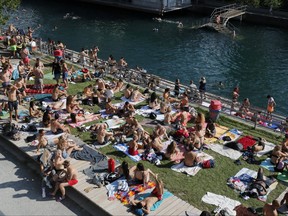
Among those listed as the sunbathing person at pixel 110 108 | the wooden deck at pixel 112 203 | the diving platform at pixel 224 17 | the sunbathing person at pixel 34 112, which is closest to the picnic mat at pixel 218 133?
the wooden deck at pixel 112 203

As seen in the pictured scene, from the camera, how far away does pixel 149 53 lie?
1863 inches

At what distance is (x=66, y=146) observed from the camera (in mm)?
17016

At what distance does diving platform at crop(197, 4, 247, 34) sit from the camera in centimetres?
5558

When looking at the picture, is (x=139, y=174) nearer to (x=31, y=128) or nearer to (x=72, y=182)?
(x=72, y=182)

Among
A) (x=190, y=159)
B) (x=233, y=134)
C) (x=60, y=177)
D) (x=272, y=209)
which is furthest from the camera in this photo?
(x=233, y=134)

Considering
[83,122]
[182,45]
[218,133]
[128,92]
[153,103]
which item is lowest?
[182,45]

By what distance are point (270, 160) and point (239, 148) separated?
5.12ft

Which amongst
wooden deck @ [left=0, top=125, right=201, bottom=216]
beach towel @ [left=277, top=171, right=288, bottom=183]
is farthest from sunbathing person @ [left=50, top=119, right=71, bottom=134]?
beach towel @ [left=277, top=171, right=288, bottom=183]

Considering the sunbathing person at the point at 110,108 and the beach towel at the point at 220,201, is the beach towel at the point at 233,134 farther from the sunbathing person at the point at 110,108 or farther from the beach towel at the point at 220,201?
the sunbathing person at the point at 110,108

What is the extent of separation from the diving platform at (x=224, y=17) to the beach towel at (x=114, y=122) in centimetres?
3775

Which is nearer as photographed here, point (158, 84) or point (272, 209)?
point (272, 209)

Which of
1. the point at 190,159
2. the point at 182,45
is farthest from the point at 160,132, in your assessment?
the point at 182,45

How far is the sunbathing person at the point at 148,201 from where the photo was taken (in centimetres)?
1358

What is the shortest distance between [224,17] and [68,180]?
48.0 m
